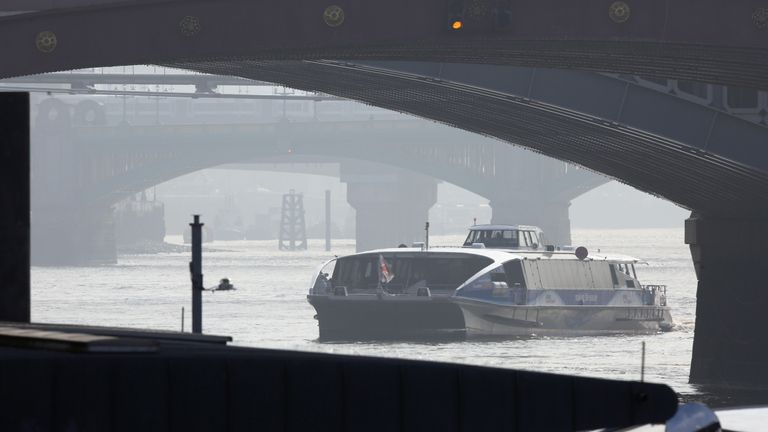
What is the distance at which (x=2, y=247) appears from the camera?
16.7m

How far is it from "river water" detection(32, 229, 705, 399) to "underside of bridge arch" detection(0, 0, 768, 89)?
537cm

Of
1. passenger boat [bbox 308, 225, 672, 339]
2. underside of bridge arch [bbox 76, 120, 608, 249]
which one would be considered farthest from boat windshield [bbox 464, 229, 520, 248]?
underside of bridge arch [bbox 76, 120, 608, 249]

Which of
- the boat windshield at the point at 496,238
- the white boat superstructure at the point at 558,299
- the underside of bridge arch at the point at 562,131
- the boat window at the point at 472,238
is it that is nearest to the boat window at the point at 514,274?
the white boat superstructure at the point at 558,299

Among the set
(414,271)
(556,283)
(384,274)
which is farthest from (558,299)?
(384,274)

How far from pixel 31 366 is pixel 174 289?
8599 centimetres

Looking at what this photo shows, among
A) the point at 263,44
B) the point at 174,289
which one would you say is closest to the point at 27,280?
the point at 263,44

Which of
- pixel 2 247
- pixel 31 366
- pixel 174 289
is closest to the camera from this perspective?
pixel 31 366

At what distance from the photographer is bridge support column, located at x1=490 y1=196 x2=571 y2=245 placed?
111250 mm

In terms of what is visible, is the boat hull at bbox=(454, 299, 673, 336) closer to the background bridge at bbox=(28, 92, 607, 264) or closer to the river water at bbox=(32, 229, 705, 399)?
the river water at bbox=(32, 229, 705, 399)

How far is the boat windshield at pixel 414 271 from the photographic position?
59312 mm

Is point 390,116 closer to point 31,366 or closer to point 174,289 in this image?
point 174,289

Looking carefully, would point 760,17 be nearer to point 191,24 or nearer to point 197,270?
point 191,24

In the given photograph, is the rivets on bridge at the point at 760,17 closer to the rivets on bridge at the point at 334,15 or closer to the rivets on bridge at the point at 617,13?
the rivets on bridge at the point at 617,13

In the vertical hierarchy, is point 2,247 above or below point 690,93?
below
